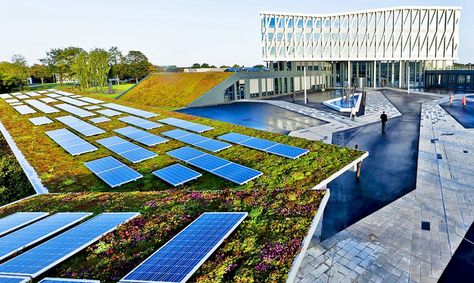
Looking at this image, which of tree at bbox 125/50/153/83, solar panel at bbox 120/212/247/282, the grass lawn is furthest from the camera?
tree at bbox 125/50/153/83

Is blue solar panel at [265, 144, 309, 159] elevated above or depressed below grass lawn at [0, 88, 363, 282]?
above

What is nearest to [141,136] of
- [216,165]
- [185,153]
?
[185,153]

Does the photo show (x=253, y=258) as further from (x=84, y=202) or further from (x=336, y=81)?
(x=336, y=81)

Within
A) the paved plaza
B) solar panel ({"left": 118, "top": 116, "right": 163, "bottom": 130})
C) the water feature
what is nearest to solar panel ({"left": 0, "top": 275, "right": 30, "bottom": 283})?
the paved plaza

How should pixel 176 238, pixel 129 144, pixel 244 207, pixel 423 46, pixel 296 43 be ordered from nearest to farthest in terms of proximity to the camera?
pixel 176 238 → pixel 244 207 → pixel 129 144 → pixel 423 46 → pixel 296 43

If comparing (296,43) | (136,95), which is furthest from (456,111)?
(136,95)

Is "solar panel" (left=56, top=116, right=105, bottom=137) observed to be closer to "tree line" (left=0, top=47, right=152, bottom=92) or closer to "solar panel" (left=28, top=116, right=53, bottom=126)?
"solar panel" (left=28, top=116, right=53, bottom=126)

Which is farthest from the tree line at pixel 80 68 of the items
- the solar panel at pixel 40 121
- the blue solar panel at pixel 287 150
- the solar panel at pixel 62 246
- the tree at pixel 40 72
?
the solar panel at pixel 62 246
